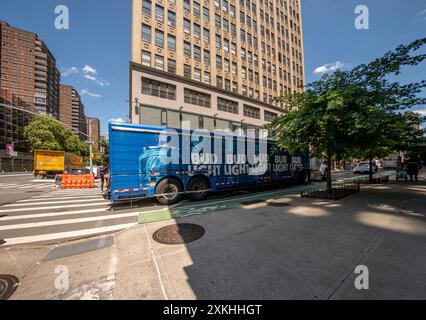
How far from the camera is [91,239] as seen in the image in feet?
15.4

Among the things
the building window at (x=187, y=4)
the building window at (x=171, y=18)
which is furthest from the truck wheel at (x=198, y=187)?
the building window at (x=187, y=4)

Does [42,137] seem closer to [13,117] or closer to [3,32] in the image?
[13,117]

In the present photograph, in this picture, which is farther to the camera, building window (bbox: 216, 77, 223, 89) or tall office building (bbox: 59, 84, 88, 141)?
tall office building (bbox: 59, 84, 88, 141)

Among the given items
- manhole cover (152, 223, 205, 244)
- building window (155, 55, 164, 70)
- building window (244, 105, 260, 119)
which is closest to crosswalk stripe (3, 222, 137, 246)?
manhole cover (152, 223, 205, 244)

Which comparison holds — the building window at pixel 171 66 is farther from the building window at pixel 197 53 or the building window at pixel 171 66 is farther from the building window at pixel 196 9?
the building window at pixel 196 9

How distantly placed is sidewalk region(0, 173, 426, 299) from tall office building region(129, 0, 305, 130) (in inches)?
504

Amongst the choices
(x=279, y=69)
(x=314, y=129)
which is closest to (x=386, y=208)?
(x=314, y=129)

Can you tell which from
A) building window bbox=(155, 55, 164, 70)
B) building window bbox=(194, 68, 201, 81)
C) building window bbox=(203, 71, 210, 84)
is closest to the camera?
building window bbox=(155, 55, 164, 70)

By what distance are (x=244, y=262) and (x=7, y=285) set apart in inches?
162

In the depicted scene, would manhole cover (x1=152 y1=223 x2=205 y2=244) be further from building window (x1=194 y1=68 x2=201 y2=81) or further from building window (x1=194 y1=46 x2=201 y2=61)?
building window (x1=194 y1=46 x2=201 y2=61)

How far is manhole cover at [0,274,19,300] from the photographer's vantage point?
8.61ft

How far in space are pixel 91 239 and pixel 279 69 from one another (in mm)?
40937

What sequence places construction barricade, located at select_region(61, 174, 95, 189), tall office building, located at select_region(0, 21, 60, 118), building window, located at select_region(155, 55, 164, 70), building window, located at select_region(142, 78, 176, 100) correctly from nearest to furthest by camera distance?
construction barricade, located at select_region(61, 174, 95, 189) → building window, located at select_region(142, 78, 176, 100) → building window, located at select_region(155, 55, 164, 70) → tall office building, located at select_region(0, 21, 60, 118)

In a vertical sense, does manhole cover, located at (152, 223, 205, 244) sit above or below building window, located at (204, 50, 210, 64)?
below
